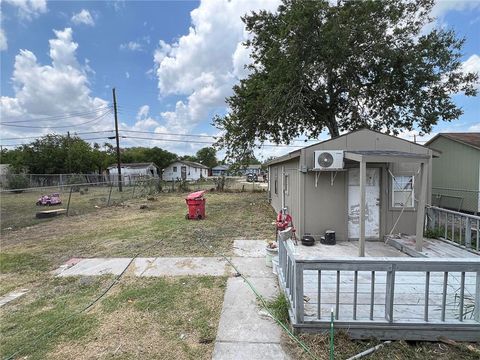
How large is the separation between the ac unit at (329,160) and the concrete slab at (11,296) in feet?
19.6

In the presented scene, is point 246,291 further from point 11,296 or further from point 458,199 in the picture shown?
point 458,199

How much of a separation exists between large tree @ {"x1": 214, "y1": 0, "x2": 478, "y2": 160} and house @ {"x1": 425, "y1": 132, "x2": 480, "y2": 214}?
1513 mm

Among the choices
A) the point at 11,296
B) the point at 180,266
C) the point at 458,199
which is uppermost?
the point at 458,199

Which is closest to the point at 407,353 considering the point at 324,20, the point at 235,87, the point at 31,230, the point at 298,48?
the point at 31,230

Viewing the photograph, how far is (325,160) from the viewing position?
254 inches

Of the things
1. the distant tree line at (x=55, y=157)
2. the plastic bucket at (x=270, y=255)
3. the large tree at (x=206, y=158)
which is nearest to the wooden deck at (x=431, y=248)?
the plastic bucket at (x=270, y=255)

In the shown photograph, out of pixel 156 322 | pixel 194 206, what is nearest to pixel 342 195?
pixel 156 322

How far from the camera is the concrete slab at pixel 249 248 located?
6035mm

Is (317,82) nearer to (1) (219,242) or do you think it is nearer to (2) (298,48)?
(2) (298,48)

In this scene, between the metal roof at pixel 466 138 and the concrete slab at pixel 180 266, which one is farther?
the metal roof at pixel 466 138

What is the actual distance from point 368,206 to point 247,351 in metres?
5.19

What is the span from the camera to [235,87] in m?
16.9

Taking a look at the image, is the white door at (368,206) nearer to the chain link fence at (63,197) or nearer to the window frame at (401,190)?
the window frame at (401,190)

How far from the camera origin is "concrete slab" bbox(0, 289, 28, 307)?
4.13m
